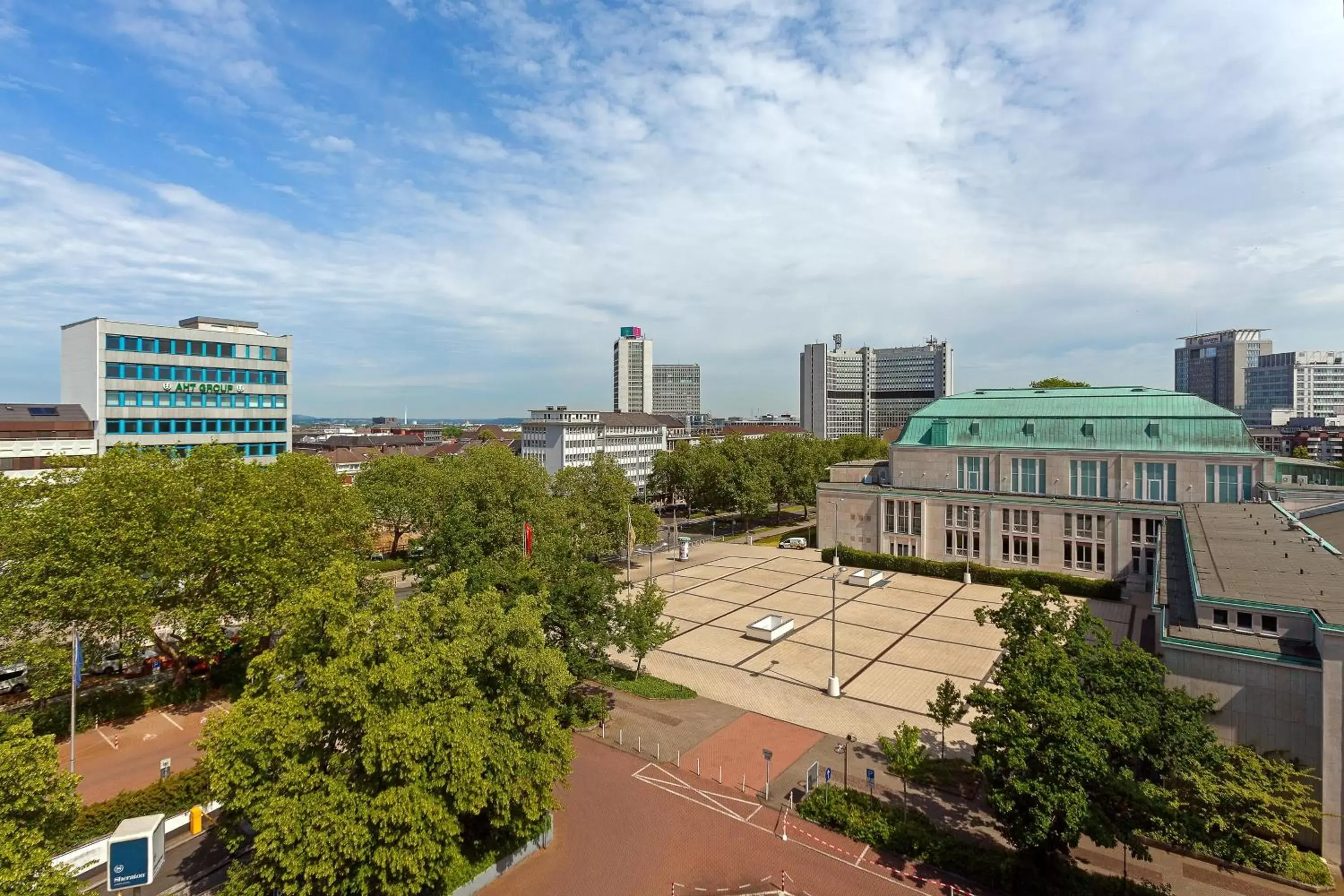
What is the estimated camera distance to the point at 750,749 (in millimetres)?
30484

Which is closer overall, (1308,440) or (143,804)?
(143,804)

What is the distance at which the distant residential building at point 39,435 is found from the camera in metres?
56.6

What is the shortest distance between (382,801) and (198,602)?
73.6 feet

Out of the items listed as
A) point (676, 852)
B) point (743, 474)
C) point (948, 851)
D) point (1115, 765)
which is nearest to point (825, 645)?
point (948, 851)

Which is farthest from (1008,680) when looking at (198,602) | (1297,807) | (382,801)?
(198,602)

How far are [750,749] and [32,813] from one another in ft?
80.5

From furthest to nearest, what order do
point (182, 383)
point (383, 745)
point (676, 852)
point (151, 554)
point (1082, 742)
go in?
1. point (182, 383)
2. point (151, 554)
3. point (676, 852)
4. point (1082, 742)
5. point (383, 745)

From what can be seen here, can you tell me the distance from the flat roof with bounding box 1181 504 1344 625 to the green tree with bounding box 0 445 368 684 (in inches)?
1616

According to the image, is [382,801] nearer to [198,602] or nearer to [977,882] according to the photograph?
[977,882]

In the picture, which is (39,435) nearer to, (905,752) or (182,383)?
(182,383)

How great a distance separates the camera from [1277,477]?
63.7 m

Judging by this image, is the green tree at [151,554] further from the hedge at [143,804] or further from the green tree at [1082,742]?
the green tree at [1082,742]

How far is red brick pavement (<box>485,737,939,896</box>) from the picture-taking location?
21.3 m

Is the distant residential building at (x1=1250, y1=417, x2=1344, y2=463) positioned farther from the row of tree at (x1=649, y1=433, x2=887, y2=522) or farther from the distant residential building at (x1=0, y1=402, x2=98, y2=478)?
the distant residential building at (x1=0, y1=402, x2=98, y2=478)
